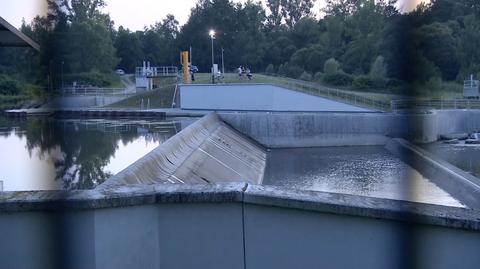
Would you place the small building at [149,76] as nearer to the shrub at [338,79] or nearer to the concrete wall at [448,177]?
the shrub at [338,79]

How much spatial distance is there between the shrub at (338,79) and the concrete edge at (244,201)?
22.2 m

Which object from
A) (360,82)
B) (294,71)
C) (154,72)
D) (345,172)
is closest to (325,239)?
(345,172)

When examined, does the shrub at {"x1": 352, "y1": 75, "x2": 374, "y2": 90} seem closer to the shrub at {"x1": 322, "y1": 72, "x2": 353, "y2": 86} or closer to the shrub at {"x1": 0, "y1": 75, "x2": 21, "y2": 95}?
the shrub at {"x1": 322, "y1": 72, "x2": 353, "y2": 86}

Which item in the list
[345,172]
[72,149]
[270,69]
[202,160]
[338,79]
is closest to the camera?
[202,160]

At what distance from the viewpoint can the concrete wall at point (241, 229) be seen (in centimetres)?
198

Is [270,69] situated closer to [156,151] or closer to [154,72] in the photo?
[154,72]

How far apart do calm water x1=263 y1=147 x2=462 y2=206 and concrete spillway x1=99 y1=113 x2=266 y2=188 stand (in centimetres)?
→ 55

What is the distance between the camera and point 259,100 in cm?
1991

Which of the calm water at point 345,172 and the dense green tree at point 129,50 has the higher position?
the dense green tree at point 129,50

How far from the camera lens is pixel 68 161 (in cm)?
973

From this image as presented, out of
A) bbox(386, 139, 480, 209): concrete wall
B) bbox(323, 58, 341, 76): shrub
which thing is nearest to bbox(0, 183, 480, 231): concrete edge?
bbox(386, 139, 480, 209): concrete wall

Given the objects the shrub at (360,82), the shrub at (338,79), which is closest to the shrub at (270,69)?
the shrub at (338,79)

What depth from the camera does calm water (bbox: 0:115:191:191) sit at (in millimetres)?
7648

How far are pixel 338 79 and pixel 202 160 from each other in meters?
15.3
